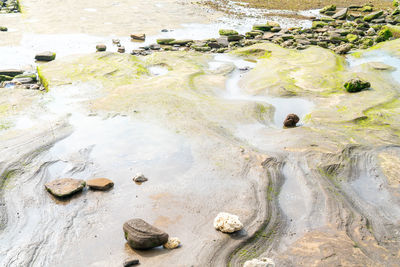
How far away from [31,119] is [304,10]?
3053 cm

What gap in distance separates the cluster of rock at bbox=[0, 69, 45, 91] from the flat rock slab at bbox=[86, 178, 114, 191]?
8027mm

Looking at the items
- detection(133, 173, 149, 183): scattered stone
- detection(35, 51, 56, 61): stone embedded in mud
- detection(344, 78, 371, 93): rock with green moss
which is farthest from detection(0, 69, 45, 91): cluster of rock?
detection(344, 78, 371, 93): rock with green moss

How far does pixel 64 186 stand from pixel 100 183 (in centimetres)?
74

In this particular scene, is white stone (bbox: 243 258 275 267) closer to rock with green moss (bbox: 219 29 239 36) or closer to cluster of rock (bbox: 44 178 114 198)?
cluster of rock (bbox: 44 178 114 198)

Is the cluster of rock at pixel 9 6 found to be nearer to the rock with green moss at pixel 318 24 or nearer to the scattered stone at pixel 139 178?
the rock with green moss at pixel 318 24

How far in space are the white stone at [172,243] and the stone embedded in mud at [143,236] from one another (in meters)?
0.06

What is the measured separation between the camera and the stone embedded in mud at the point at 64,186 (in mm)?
7059

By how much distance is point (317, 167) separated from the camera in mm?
8234

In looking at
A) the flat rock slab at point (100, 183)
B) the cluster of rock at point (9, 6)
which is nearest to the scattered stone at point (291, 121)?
the flat rock slab at point (100, 183)

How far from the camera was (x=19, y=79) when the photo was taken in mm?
14672

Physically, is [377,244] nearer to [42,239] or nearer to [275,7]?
[42,239]

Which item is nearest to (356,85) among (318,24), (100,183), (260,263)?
(260,263)

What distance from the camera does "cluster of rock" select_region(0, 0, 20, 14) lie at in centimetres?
2877

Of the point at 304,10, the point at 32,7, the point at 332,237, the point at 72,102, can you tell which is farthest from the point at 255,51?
the point at 32,7
